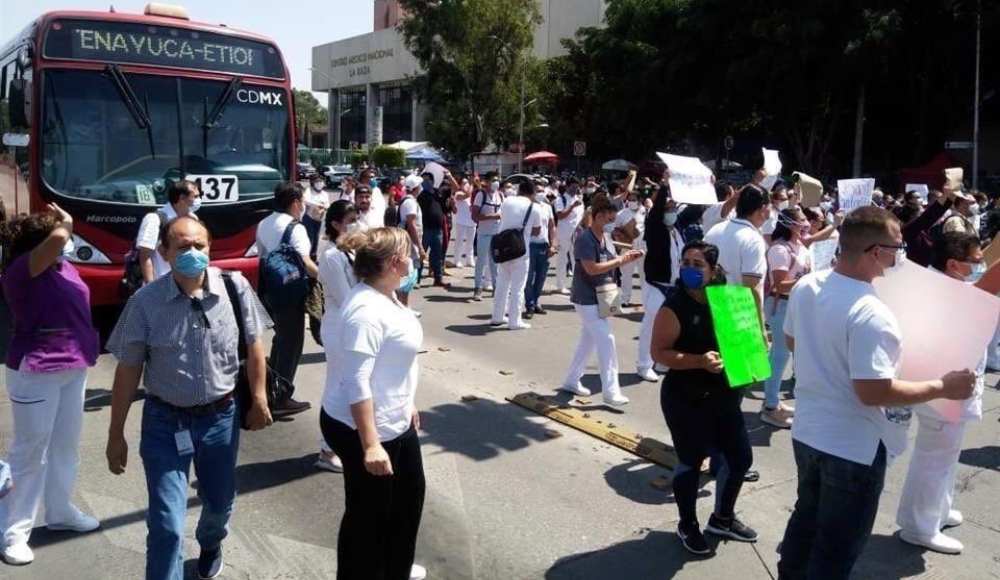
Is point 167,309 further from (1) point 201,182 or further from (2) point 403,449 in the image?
(1) point 201,182

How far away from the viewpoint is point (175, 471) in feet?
11.8

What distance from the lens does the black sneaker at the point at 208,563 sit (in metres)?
4.06

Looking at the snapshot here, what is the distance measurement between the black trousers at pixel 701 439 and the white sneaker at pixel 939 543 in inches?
41.7

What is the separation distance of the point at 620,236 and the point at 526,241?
132 cm

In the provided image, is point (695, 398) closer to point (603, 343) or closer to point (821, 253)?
point (603, 343)

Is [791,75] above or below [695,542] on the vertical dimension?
above

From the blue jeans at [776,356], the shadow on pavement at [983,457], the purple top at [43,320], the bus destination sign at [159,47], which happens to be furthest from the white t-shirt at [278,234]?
the shadow on pavement at [983,457]

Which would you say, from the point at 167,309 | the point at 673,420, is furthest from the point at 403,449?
the point at 673,420

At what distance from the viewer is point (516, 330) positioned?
10.4m

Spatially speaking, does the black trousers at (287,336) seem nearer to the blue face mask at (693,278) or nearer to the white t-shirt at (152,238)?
the white t-shirt at (152,238)

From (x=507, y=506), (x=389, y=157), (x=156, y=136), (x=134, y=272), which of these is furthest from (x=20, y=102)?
(x=389, y=157)

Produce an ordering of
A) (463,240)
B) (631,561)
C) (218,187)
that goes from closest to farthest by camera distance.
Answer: (631,561) → (218,187) → (463,240)

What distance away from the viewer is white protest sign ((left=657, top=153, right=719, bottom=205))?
7.09 m

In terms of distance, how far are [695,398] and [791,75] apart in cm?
2787
